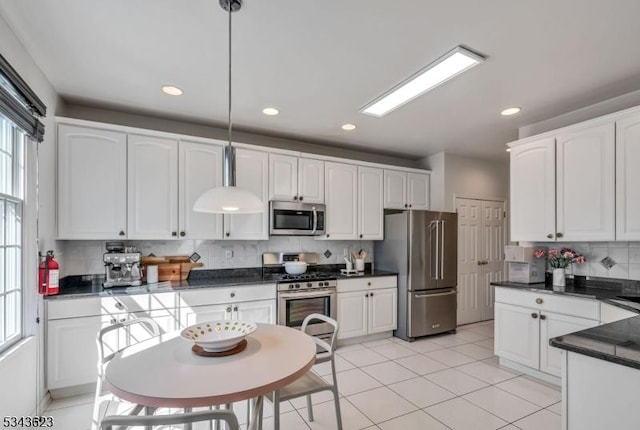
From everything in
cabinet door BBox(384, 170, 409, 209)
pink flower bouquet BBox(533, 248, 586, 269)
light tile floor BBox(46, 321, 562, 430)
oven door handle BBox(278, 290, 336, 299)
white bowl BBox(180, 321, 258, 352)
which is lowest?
light tile floor BBox(46, 321, 562, 430)

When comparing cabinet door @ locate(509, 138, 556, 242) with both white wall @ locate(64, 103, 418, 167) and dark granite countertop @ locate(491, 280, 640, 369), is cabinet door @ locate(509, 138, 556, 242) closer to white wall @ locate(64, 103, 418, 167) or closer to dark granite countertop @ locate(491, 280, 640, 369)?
dark granite countertop @ locate(491, 280, 640, 369)

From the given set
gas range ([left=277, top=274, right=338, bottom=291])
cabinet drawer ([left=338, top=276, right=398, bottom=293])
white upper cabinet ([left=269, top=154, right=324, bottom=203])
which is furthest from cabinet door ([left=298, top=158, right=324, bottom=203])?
cabinet drawer ([left=338, top=276, right=398, bottom=293])

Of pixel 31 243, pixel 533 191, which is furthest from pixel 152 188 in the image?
pixel 533 191

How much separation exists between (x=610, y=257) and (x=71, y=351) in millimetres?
4856

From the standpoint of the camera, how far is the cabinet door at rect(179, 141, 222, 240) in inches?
130

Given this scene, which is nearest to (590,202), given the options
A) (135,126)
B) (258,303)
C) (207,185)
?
(258,303)

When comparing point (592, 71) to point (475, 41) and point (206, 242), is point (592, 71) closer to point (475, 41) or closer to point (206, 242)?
point (475, 41)

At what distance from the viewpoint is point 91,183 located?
2932 millimetres

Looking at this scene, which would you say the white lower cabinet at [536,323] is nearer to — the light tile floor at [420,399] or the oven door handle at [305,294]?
the light tile floor at [420,399]

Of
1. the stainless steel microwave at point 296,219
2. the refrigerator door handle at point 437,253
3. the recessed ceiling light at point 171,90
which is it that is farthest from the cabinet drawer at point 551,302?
the recessed ceiling light at point 171,90

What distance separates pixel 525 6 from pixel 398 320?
11.9 feet

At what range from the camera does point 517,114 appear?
3266 millimetres

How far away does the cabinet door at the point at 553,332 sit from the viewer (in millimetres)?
2725

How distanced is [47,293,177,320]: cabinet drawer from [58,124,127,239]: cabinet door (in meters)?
0.59
